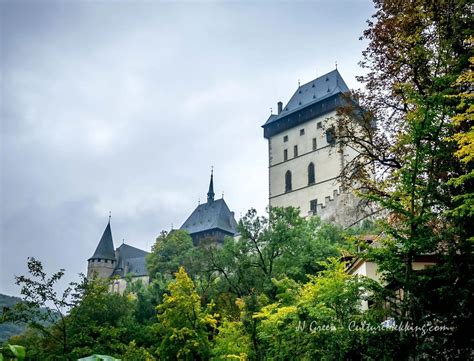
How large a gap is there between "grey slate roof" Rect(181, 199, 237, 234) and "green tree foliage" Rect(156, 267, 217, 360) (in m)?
46.0

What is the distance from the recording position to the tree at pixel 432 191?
8.34 meters

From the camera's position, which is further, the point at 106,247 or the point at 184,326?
the point at 106,247

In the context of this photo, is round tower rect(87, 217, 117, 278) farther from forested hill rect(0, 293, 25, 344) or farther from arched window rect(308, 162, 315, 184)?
arched window rect(308, 162, 315, 184)

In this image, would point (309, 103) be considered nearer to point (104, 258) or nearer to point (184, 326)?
point (104, 258)

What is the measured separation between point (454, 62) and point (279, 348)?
29.0 feet

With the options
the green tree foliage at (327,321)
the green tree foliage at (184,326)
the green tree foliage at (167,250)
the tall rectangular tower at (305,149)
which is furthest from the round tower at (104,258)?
the green tree foliage at (327,321)

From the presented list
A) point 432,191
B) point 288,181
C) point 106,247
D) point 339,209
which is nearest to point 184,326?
point 432,191

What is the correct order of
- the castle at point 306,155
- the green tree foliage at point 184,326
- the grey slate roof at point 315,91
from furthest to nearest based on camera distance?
the grey slate roof at point 315,91 < the castle at point 306,155 < the green tree foliage at point 184,326

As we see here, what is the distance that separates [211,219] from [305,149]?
67.9 ft

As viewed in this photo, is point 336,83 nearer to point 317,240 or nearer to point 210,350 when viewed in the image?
point 317,240

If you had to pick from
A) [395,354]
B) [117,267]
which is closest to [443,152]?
[395,354]

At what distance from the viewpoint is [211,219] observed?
69.2 metres

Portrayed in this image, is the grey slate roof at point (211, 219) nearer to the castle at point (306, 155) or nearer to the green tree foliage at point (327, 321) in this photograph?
the castle at point (306, 155)

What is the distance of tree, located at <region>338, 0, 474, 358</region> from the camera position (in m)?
8.34
